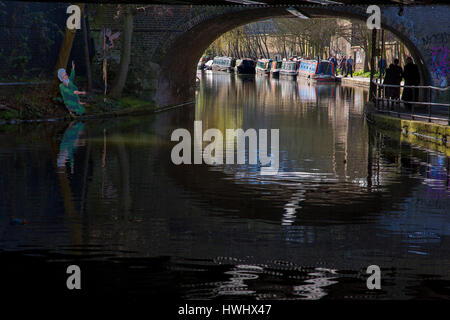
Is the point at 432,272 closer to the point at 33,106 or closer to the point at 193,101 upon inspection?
the point at 33,106

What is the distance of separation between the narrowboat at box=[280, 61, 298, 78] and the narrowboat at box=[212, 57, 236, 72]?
56.9ft

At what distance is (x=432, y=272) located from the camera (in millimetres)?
7441

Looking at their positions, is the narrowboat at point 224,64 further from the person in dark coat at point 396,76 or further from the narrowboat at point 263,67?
the person in dark coat at point 396,76

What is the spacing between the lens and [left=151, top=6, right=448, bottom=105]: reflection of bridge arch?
90.8 feet

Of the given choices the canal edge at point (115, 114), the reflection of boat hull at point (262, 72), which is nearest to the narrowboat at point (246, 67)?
the reflection of boat hull at point (262, 72)

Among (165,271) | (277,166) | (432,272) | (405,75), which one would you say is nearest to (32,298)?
(165,271)

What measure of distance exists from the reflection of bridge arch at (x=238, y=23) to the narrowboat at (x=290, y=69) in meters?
41.6

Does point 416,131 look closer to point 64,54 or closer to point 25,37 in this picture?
point 64,54

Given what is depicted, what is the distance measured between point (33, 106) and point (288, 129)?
7302 mm

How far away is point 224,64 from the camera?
323 ft

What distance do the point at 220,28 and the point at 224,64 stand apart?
65.1 metres

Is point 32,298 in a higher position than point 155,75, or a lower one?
lower

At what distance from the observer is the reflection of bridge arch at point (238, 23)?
27.7 meters
